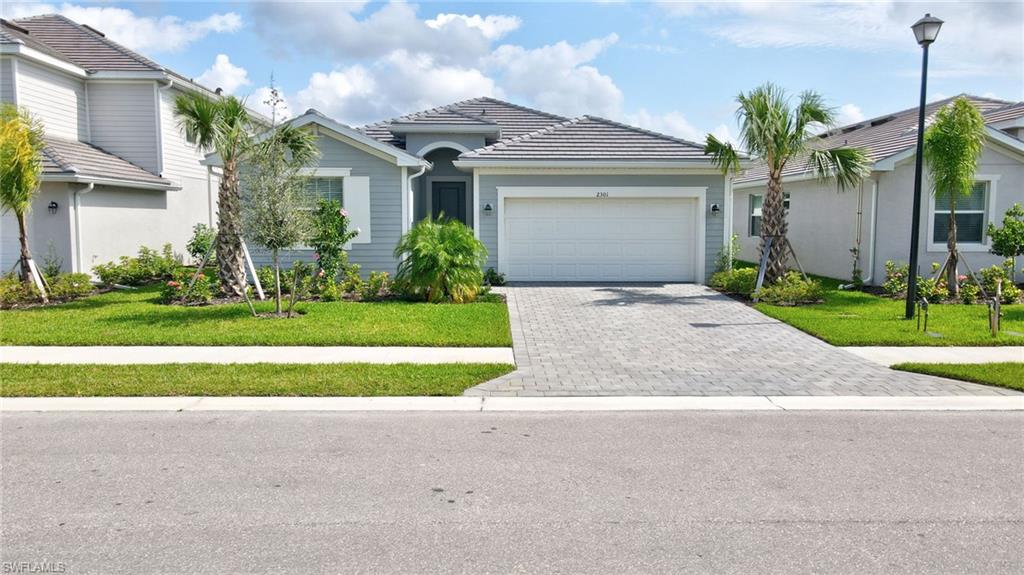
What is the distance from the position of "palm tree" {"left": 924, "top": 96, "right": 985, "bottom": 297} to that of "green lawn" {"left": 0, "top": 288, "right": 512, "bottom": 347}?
9304 millimetres

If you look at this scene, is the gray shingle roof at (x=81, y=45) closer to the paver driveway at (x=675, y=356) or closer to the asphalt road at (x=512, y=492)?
the paver driveway at (x=675, y=356)

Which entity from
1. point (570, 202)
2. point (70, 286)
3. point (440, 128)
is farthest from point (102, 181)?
point (570, 202)

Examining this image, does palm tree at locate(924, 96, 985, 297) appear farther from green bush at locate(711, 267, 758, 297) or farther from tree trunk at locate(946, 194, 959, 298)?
green bush at locate(711, 267, 758, 297)

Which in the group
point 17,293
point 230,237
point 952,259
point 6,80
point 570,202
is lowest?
point 17,293

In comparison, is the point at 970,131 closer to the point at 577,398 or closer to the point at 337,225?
the point at 577,398

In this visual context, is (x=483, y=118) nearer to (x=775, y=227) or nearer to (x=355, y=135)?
(x=355, y=135)

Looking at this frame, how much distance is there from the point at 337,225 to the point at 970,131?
42.5ft

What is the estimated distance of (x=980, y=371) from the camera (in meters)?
9.12

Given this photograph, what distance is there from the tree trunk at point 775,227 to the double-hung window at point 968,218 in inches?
173

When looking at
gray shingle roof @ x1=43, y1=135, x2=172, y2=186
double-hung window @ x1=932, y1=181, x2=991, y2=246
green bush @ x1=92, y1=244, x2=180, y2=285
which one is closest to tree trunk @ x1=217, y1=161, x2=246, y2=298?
green bush @ x1=92, y1=244, x2=180, y2=285

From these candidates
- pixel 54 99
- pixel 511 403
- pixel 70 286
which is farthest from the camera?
pixel 54 99

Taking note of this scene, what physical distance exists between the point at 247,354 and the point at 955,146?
45.4 feet

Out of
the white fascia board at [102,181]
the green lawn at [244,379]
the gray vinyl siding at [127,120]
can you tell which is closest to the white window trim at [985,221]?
the green lawn at [244,379]

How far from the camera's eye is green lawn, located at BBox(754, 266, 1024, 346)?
1123 centimetres
